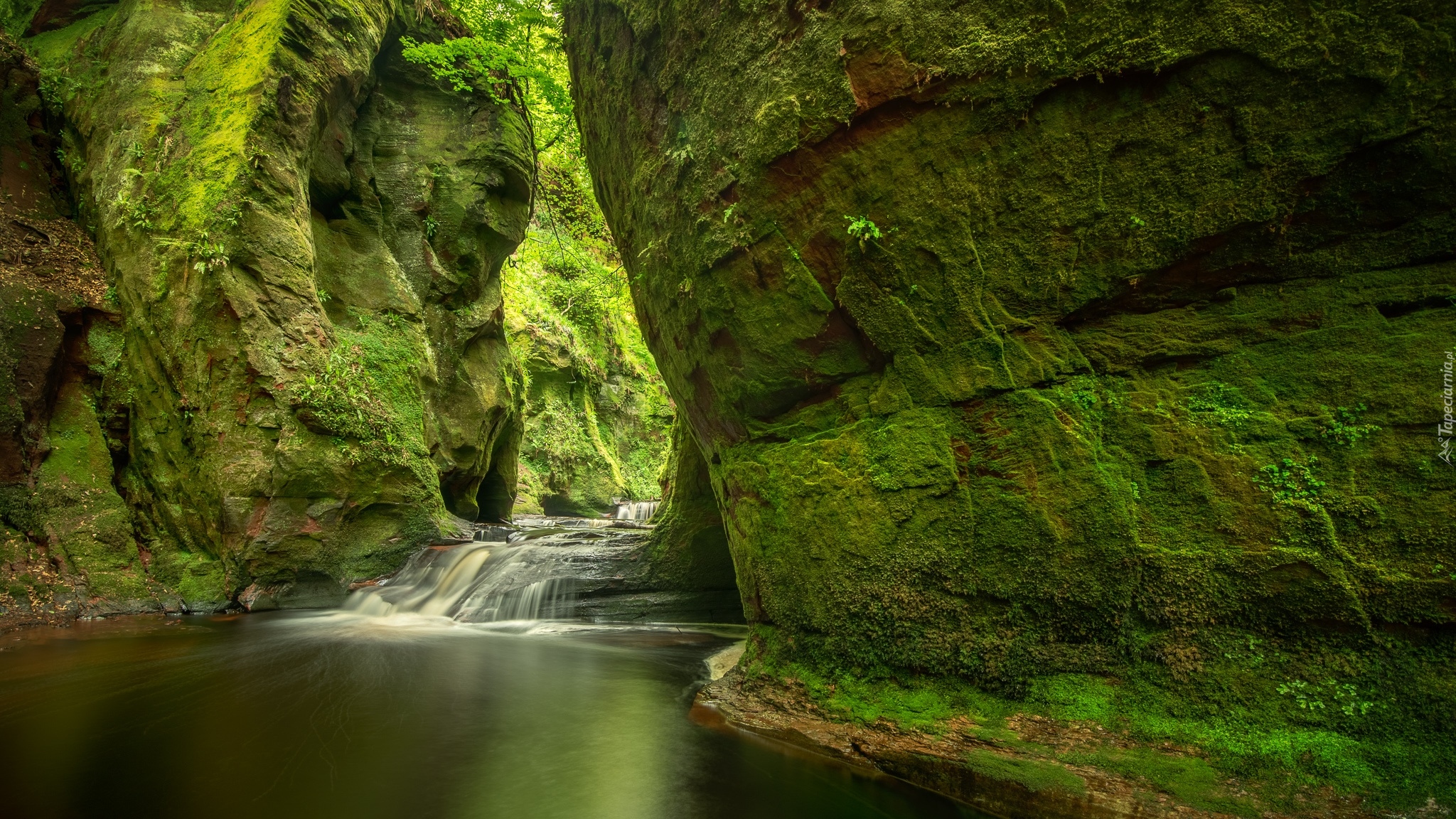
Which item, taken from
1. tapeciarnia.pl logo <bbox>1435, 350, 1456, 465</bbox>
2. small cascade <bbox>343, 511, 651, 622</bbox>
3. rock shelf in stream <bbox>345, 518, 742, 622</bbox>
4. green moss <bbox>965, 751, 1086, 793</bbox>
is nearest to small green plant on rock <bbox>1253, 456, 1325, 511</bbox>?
tapeciarnia.pl logo <bbox>1435, 350, 1456, 465</bbox>

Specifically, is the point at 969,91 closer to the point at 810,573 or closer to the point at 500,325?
the point at 810,573

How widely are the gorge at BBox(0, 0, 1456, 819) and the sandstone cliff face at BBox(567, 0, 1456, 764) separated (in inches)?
0.7

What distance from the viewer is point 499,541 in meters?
9.85

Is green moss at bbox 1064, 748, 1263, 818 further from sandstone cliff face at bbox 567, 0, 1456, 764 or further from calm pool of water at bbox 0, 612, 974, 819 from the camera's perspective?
calm pool of water at bbox 0, 612, 974, 819

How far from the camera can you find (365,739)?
401 cm

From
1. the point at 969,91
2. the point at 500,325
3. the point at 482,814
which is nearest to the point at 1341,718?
the point at 969,91

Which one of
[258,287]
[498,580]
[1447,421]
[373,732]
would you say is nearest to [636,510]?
[498,580]

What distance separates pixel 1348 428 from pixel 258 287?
10.2 m

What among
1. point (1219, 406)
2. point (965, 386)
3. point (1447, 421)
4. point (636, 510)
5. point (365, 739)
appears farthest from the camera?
point (636, 510)

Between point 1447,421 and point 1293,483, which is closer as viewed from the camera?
point 1447,421

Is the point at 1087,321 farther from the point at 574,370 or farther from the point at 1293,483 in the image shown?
the point at 574,370

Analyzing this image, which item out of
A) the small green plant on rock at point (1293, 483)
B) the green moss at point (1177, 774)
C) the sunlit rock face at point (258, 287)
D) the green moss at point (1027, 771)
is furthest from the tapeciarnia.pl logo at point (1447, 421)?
the sunlit rock face at point (258, 287)

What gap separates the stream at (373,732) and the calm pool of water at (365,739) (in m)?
0.02

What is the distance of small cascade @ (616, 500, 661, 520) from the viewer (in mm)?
18584
